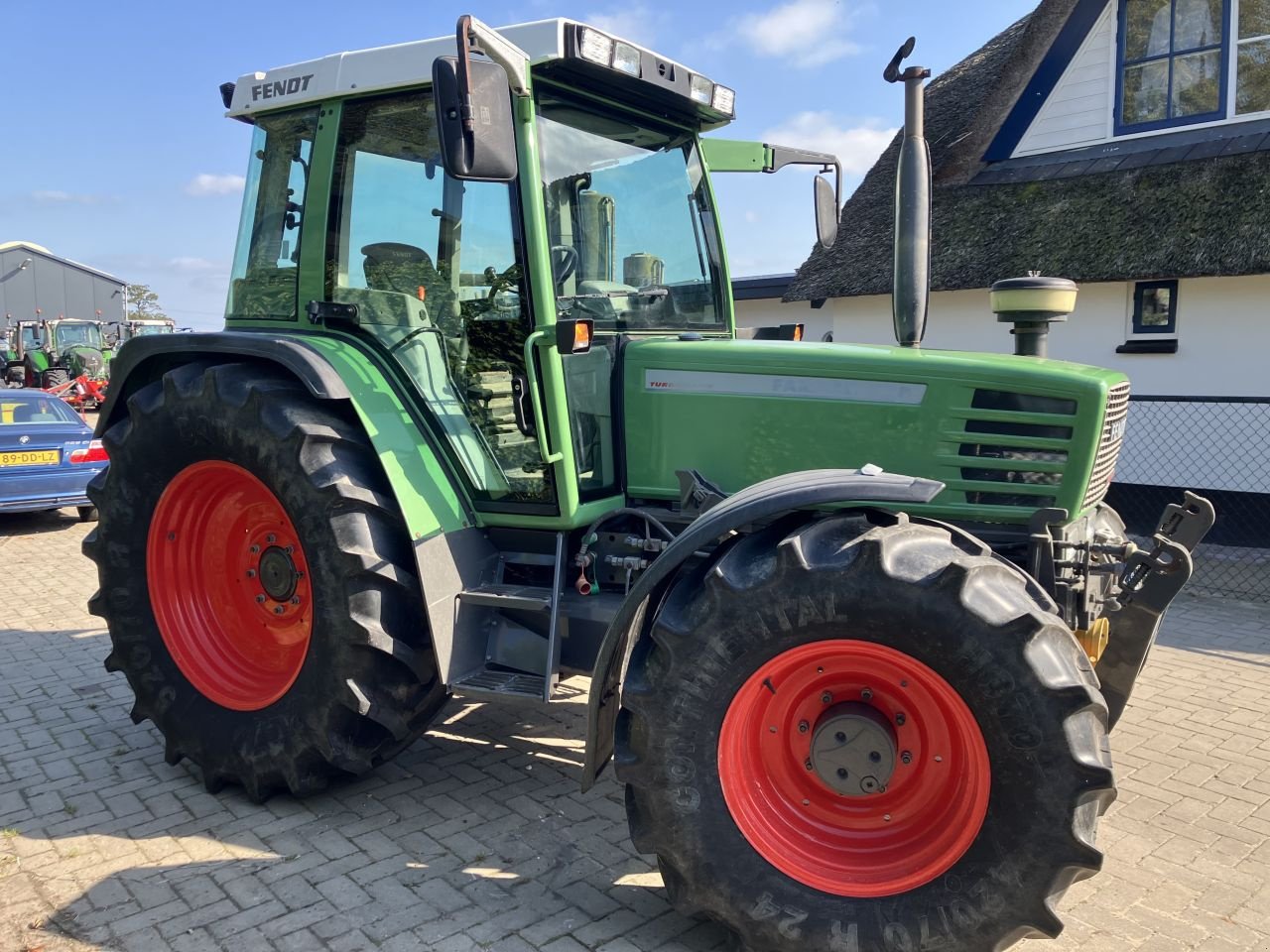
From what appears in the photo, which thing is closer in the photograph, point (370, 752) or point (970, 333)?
point (370, 752)

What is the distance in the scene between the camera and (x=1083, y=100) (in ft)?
35.7

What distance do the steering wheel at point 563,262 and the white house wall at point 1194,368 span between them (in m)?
7.64

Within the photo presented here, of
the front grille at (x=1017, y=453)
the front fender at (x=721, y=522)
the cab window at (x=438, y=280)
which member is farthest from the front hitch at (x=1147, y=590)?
the cab window at (x=438, y=280)

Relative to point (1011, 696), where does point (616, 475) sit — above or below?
above

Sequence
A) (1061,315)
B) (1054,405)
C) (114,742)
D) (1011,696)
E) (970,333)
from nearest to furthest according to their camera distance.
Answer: (1011,696)
(1054,405)
(1061,315)
(114,742)
(970,333)

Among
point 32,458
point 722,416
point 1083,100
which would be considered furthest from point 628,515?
point 1083,100

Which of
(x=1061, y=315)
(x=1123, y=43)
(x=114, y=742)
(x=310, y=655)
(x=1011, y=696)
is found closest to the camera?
(x=1011, y=696)

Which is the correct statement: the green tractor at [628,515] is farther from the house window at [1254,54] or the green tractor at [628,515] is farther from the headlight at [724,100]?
the house window at [1254,54]

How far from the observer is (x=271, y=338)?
3748 mm

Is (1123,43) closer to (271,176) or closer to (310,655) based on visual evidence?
(271,176)

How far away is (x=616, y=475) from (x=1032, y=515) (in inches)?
59.6

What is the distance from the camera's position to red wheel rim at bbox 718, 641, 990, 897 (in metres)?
2.76

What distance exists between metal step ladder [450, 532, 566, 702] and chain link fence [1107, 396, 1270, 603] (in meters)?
7.14

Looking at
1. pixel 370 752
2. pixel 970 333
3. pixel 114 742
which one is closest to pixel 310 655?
pixel 370 752
